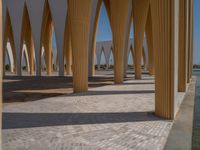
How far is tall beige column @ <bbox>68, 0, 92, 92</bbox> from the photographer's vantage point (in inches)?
413

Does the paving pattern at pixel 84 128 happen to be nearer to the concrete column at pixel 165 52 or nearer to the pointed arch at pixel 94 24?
the concrete column at pixel 165 52

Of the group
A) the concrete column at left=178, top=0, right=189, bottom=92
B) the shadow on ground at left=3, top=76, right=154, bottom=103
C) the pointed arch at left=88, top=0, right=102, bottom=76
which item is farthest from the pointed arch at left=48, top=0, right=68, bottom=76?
the concrete column at left=178, top=0, right=189, bottom=92

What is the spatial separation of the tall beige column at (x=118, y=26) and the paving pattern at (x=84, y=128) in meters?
9.93

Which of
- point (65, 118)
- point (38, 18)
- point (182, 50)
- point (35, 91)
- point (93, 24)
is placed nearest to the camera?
point (65, 118)

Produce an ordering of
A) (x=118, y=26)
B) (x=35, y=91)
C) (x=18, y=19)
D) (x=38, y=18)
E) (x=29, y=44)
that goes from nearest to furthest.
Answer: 1. (x=35, y=91)
2. (x=118, y=26)
3. (x=38, y=18)
4. (x=18, y=19)
5. (x=29, y=44)

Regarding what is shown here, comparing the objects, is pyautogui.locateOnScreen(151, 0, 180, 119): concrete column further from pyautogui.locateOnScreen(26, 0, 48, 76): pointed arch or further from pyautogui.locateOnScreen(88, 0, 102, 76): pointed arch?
pyautogui.locateOnScreen(26, 0, 48, 76): pointed arch

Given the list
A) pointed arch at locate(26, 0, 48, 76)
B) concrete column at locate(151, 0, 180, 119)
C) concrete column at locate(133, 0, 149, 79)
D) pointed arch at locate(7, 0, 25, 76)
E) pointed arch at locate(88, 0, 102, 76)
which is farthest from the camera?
pointed arch at locate(7, 0, 25, 76)

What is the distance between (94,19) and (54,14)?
5.19 m

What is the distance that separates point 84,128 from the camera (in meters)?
4.69

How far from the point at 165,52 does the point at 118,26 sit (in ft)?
36.0

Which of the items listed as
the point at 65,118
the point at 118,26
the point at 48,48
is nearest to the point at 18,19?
the point at 48,48

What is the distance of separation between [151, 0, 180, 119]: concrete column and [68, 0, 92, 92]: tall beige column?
5585mm

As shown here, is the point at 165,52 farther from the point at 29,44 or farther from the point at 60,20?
the point at 29,44

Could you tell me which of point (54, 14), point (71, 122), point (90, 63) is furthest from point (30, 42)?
point (71, 122)
